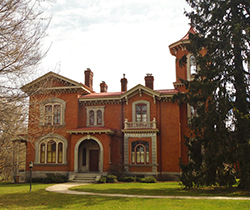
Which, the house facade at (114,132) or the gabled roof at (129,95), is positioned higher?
the gabled roof at (129,95)

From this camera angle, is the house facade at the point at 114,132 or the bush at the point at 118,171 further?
the house facade at the point at 114,132

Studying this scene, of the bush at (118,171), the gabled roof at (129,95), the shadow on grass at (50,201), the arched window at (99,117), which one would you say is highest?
the gabled roof at (129,95)

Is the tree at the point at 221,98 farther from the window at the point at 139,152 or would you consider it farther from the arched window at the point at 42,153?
the arched window at the point at 42,153

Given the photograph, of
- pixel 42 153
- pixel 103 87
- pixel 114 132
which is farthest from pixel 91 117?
pixel 103 87

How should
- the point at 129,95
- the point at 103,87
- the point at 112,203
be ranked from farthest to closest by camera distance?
the point at 103,87 < the point at 129,95 < the point at 112,203

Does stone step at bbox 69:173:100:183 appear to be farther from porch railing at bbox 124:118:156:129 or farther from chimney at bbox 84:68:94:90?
chimney at bbox 84:68:94:90

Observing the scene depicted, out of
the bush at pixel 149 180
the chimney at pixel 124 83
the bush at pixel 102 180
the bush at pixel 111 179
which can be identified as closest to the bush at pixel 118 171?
the bush at pixel 111 179

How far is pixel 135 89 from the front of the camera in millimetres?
26594

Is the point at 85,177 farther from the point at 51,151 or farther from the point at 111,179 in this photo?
the point at 51,151

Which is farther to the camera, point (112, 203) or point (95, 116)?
point (95, 116)

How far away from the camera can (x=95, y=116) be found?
2766 cm

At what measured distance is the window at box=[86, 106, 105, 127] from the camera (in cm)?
2762

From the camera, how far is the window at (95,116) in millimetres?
27625

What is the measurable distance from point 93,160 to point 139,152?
15.6 feet
